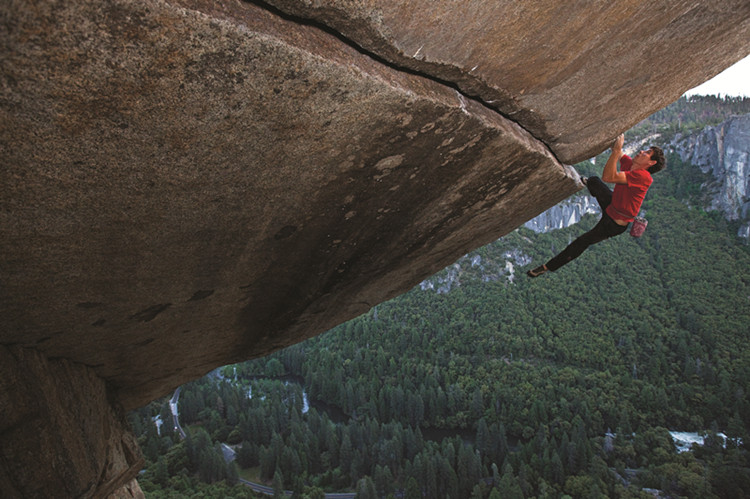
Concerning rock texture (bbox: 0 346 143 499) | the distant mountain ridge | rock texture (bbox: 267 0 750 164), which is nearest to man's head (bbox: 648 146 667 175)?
rock texture (bbox: 267 0 750 164)

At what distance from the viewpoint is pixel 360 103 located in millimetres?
2545

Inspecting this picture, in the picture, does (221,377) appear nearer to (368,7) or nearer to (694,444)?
(694,444)

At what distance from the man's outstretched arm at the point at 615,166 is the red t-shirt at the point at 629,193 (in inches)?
4.3

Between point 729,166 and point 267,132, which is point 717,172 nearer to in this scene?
point 729,166

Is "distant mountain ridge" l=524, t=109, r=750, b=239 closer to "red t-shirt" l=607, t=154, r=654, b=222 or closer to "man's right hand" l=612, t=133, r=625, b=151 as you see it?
"red t-shirt" l=607, t=154, r=654, b=222

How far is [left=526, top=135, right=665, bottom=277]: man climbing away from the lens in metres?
5.09

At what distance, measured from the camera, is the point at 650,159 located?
5117mm

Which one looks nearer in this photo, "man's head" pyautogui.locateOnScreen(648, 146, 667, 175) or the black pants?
"man's head" pyautogui.locateOnScreen(648, 146, 667, 175)

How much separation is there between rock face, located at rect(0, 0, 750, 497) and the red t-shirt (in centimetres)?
89

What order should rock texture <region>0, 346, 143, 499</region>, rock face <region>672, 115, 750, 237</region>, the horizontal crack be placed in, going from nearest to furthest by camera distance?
the horizontal crack < rock texture <region>0, 346, 143, 499</region> < rock face <region>672, 115, 750, 237</region>

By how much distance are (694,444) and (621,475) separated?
26.5 ft

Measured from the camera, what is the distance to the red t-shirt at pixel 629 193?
5310 millimetres

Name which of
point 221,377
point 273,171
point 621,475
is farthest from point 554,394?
point 273,171

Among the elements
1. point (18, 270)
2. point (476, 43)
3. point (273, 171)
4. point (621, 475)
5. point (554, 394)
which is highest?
point (476, 43)
